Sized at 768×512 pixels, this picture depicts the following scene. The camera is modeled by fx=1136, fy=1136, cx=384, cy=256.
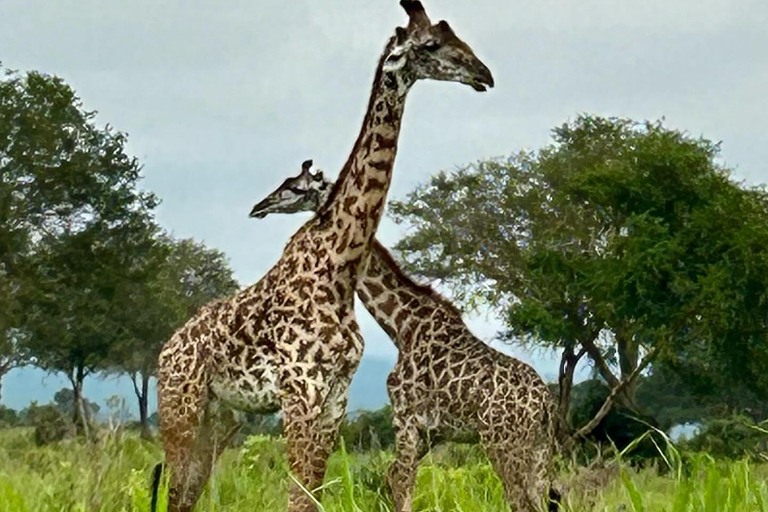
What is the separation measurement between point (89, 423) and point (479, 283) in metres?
19.2

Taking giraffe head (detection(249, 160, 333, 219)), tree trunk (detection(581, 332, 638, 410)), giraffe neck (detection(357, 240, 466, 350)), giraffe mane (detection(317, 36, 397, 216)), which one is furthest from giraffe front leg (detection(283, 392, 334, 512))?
tree trunk (detection(581, 332, 638, 410))

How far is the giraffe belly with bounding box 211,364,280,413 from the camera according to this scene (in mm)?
5410

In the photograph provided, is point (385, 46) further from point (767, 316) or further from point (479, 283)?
point (479, 283)

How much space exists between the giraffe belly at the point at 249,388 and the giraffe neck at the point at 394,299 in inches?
62.3

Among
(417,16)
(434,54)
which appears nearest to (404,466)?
(434,54)

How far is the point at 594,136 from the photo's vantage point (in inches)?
939

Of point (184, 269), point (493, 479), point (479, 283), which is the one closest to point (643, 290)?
point (479, 283)

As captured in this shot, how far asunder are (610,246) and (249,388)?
620 inches

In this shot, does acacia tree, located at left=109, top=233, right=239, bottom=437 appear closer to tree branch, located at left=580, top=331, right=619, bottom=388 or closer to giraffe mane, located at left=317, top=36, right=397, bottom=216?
tree branch, located at left=580, top=331, right=619, bottom=388

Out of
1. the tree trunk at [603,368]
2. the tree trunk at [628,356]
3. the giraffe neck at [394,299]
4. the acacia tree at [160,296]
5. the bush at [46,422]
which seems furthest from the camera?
the acacia tree at [160,296]

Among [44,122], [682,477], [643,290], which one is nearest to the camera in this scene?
[682,477]

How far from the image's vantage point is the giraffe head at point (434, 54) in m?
5.48

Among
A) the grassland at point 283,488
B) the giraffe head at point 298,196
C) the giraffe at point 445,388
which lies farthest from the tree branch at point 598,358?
the giraffe head at point 298,196

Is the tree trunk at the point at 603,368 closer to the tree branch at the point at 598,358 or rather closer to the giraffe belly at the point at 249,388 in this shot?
the tree branch at the point at 598,358
